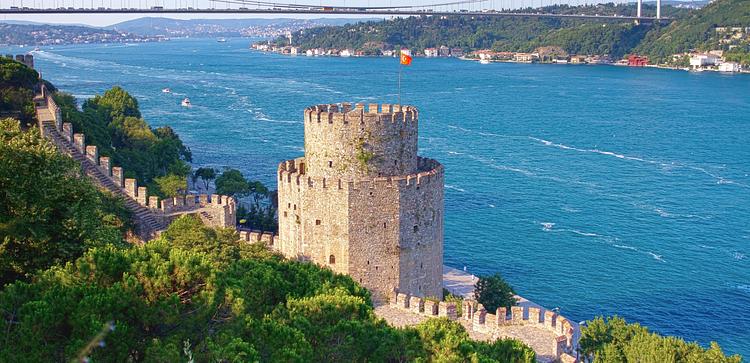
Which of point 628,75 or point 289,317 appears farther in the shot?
point 628,75

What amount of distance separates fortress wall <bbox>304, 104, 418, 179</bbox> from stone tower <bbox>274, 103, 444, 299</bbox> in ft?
0.07

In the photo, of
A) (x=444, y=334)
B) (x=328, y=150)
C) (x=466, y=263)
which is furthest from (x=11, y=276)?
(x=466, y=263)

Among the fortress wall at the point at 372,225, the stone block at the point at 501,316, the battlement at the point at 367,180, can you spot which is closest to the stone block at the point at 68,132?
the battlement at the point at 367,180

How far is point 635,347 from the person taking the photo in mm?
17703

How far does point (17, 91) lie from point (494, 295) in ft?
58.8

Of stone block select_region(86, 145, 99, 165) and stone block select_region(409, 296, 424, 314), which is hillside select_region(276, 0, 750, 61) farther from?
stone block select_region(409, 296, 424, 314)

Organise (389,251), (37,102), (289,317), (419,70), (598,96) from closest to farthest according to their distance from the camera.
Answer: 1. (289,317)
2. (389,251)
3. (37,102)
4. (598,96)
5. (419,70)

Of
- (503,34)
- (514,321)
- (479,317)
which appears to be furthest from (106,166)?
(503,34)

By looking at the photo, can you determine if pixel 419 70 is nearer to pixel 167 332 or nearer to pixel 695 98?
pixel 695 98

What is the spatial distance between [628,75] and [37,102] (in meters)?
102

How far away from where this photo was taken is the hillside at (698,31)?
5384 inches

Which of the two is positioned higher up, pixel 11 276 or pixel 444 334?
pixel 11 276

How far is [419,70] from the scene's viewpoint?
439ft

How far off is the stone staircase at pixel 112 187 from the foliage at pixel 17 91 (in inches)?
99.5
